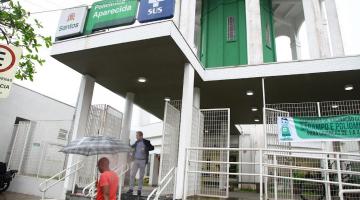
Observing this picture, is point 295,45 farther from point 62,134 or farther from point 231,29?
point 62,134

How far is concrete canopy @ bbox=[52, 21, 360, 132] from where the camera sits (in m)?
7.24

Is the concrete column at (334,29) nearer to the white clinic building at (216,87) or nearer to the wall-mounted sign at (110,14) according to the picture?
the white clinic building at (216,87)

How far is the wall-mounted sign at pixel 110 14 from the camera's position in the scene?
25.0 ft

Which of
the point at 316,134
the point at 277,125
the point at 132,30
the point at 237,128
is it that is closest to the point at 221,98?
the point at 277,125

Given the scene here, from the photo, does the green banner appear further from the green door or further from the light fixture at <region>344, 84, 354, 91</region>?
the green door

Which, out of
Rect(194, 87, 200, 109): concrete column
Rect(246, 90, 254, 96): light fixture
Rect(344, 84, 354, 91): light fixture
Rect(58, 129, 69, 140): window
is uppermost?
Rect(344, 84, 354, 91): light fixture

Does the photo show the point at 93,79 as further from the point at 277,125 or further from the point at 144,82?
the point at 277,125

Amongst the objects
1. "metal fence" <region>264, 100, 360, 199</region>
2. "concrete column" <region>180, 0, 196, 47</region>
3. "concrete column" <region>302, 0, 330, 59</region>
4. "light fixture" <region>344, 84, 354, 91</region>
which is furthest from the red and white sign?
"light fixture" <region>344, 84, 354, 91</region>

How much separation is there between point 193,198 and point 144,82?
4326 millimetres

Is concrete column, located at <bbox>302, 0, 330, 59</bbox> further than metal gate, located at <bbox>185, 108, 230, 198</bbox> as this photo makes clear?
Yes

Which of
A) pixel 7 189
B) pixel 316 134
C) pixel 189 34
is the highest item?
pixel 189 34

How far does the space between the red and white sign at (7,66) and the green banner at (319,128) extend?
640 cm

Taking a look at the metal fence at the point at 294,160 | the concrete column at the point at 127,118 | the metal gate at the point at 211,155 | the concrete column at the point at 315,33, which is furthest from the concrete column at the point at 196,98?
the concrete column at the point at 315,33

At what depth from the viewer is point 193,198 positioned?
24.3 ft
